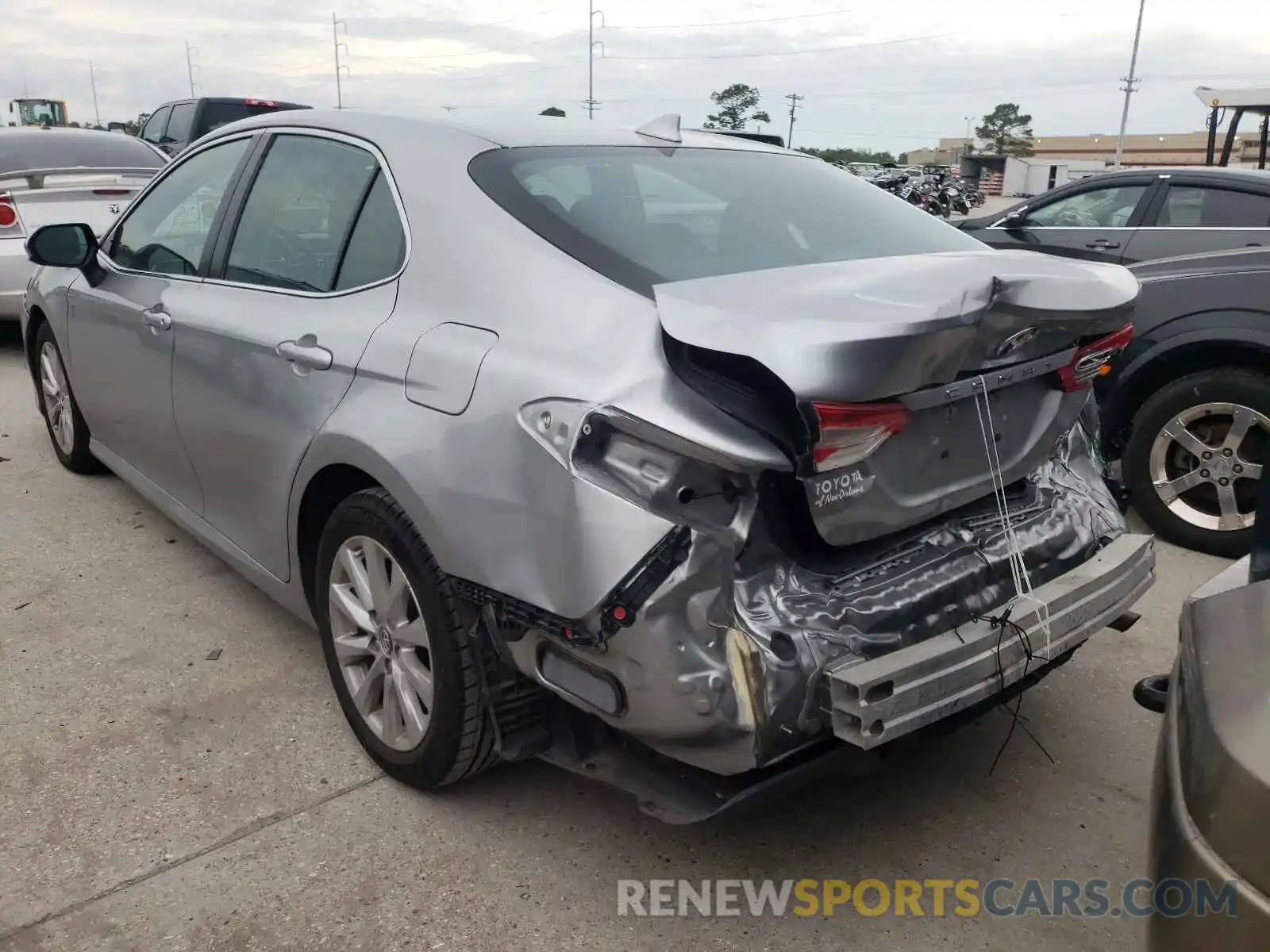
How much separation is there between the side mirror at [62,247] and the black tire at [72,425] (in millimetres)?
701

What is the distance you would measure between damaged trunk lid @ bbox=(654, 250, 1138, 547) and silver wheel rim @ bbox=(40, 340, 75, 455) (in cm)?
375

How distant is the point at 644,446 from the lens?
1.93m

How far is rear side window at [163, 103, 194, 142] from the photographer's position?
46.8 ft

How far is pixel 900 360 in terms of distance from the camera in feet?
6.23

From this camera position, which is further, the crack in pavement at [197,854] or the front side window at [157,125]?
the front side window at [157,125]

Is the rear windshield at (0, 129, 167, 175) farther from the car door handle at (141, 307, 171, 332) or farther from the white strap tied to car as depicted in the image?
the white strap tied to car

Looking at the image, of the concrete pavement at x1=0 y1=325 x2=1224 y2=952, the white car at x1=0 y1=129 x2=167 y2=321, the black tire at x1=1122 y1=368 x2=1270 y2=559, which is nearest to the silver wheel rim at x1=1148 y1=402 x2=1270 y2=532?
the black tire at x1=1122 y1=368 x2=1270 y2=559

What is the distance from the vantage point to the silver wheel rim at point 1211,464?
4.15 m

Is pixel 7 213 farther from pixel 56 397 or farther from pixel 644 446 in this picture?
pixel 644 446

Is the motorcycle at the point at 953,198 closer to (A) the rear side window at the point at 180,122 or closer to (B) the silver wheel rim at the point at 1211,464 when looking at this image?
(A) the rear side window at the point at 180,122

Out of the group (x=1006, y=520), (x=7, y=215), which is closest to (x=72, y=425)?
(x=7, y=215)

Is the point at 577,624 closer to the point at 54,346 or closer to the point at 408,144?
the point at 408,144

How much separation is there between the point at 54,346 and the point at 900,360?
4.20 meters

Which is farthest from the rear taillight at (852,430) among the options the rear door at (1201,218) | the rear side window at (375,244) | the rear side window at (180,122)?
the rear side window at (180,122)
